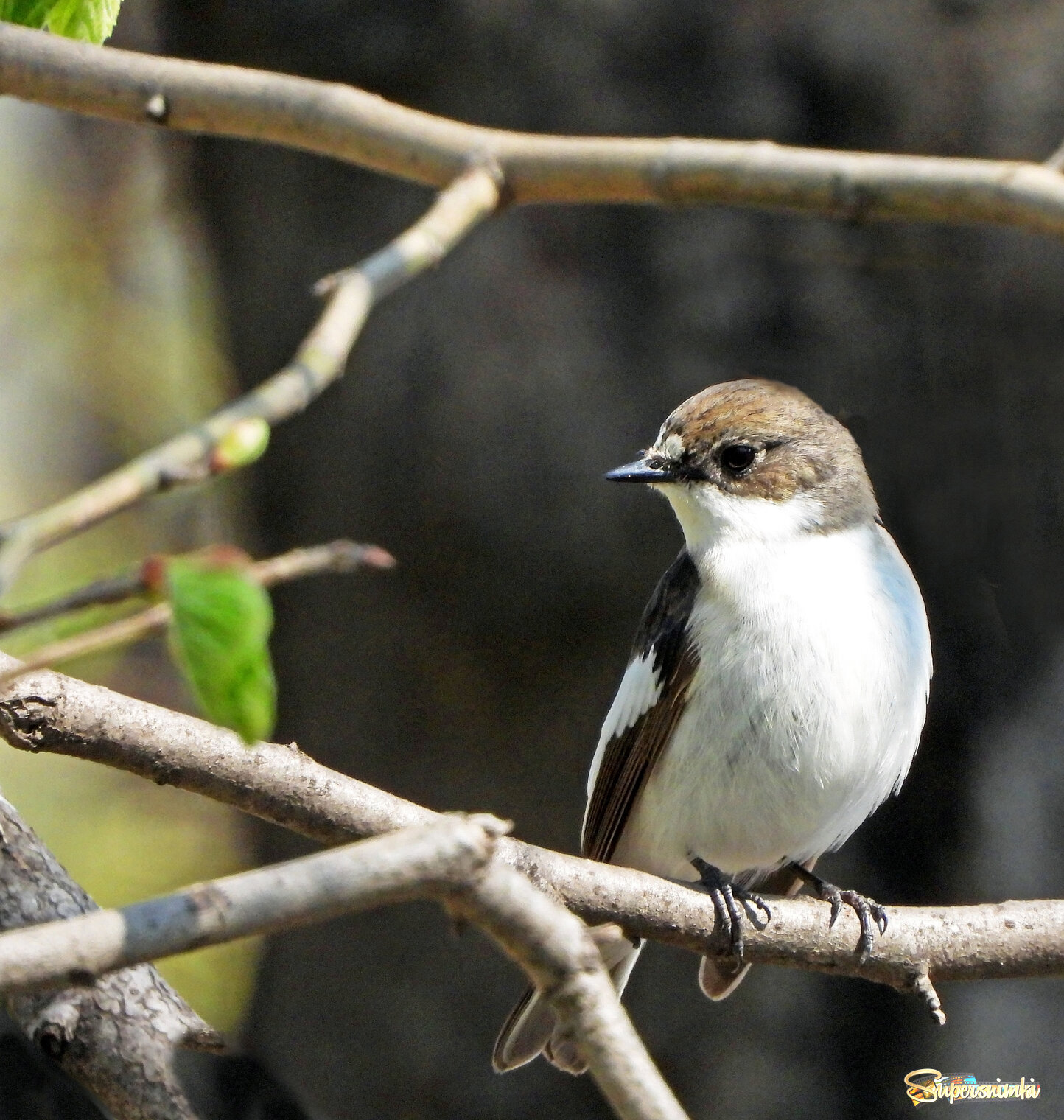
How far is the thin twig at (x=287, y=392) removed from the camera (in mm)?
967

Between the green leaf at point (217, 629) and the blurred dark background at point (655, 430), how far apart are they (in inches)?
147

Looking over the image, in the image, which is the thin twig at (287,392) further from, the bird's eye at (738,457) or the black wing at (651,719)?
the black wing at (651,719)

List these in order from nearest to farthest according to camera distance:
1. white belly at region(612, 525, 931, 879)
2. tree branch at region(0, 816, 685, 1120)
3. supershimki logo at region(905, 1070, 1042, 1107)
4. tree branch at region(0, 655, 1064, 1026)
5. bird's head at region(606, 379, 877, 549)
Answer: tree branch at region(0, 816, 685, 1120) → tree branch at region(0, 655, 1064, 1026) → white belly at region(612, 525, 931, 879) → bird's head at region(606, 379, 877, 549) → supershimki logo at region(905, 1070, 1042, 1107)

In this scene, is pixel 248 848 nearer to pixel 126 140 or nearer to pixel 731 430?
pixel 731 430

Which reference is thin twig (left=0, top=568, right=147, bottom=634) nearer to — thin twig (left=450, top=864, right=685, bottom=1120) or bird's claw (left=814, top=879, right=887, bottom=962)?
thin twig (left=450, top=864, right=685, bottom=1120)

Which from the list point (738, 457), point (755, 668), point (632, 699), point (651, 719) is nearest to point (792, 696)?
point (755, 668)

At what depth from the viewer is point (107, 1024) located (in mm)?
2328

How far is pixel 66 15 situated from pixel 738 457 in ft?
6.70

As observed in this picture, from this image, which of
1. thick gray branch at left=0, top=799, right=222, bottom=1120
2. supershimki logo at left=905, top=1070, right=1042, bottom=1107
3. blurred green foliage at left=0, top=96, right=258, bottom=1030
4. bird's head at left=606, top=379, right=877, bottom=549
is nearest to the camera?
thick gray branch at left=0, top=799, right=222, bottom=1120

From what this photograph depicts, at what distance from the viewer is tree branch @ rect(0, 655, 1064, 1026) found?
247cm

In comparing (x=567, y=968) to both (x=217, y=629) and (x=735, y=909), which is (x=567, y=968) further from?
(x=735, y=909)

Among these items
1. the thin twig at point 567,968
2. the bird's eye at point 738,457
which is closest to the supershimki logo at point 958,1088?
the bird's eye at point 738,457

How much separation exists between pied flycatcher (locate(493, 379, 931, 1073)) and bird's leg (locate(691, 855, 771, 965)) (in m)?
0.07

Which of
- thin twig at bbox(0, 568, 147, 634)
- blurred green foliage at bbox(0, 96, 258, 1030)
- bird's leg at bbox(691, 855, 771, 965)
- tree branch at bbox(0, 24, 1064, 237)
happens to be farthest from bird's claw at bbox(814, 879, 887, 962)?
blurred green foliage at bbox(0, 96, 258, 1030)
